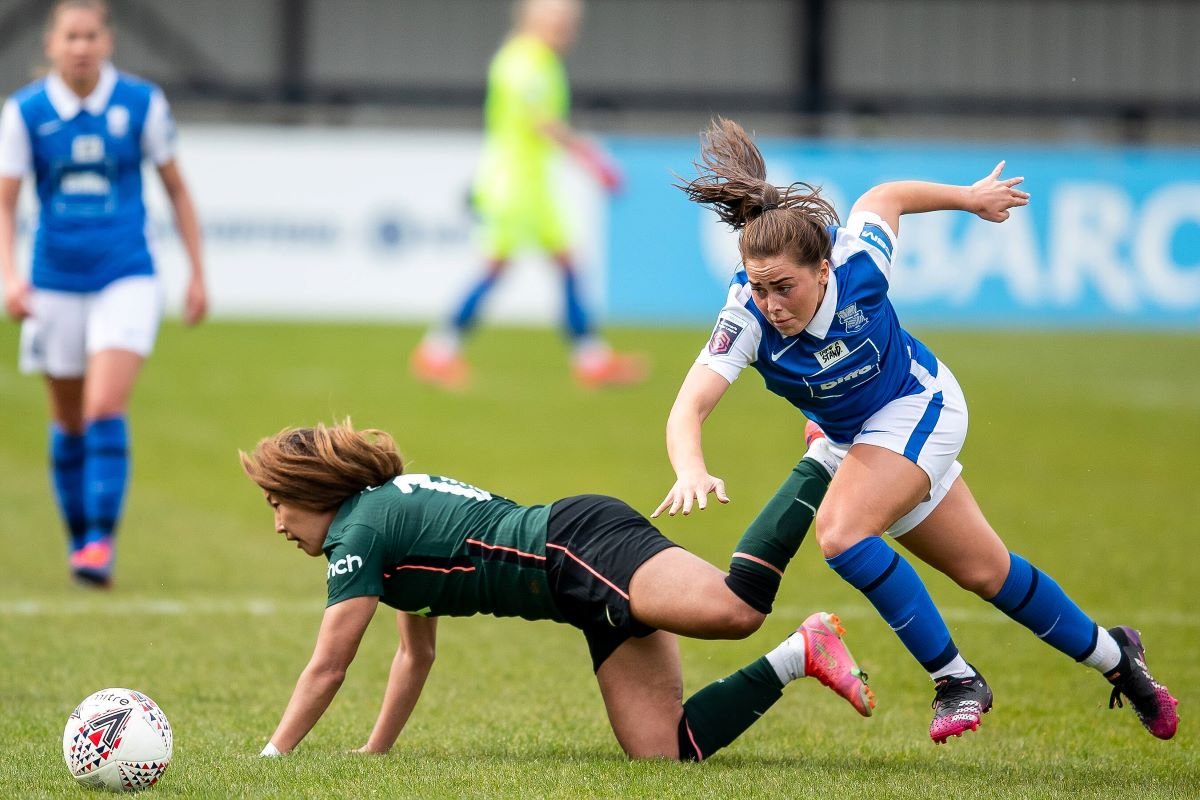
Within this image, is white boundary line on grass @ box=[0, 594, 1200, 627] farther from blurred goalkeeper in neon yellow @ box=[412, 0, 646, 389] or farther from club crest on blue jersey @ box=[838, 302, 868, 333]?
blurred goalkeeper in neon yellow @ box=[412, 0, 646, 389]

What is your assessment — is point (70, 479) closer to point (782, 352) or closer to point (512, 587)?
point (512, 587)

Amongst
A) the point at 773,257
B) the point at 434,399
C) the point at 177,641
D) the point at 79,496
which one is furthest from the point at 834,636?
the point at 434,399

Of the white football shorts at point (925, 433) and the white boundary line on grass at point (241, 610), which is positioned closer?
the white football shorts at point (925, 433)

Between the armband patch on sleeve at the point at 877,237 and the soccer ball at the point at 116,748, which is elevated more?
the armband patch on sleeve at the point at 877,237

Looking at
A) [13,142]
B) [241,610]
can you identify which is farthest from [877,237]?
[13,142]

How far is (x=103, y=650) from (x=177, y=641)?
0.32 meters

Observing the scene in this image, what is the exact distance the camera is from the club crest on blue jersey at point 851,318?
4355 mm

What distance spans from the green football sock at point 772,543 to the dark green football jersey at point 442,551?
0.51 metres

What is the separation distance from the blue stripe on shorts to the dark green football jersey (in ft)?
3.20

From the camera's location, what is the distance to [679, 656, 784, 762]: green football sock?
14.7 ft

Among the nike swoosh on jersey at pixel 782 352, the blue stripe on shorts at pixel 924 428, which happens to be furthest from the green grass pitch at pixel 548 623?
the nike swoosh on jersey at pixel 782 352

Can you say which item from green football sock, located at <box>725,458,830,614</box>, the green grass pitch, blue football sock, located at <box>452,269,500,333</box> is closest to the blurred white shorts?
the green grass pitch

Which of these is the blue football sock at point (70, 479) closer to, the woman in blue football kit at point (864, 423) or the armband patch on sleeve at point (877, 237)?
the woman in blue football kit at point (864, 423)

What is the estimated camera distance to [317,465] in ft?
14.2
